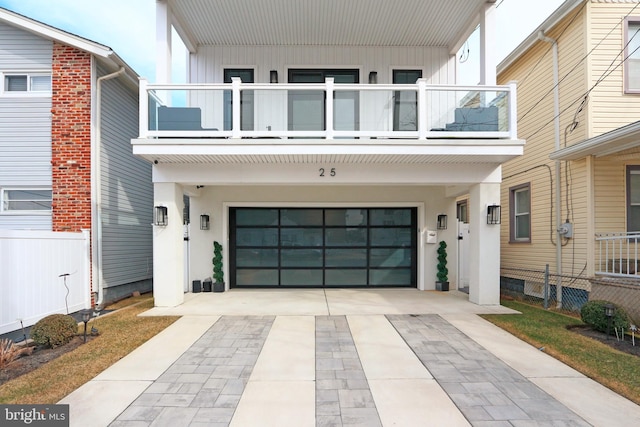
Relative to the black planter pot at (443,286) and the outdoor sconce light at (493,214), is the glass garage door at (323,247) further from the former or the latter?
the outdoor sconce light at (493,214)

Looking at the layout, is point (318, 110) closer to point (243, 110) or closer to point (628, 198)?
point (243, 110)

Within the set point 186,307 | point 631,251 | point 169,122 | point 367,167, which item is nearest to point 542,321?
point 631,251

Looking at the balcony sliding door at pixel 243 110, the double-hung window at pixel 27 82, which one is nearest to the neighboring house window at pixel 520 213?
the balcony sliding door at pixel 243 110

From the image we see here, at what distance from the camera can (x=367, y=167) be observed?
8.27 metres

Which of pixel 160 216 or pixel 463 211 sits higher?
pixel 463 211

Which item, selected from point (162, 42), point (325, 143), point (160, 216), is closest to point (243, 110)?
point (325, 143)

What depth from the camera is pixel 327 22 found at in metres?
9.39

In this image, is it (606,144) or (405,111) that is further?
(405,111)

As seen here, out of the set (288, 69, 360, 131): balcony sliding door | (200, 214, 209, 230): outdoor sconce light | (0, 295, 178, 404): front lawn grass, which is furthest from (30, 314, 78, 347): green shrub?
(288, 69, 360, 131): balcony sliding door

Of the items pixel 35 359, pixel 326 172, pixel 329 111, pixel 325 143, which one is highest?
pixel 329 111

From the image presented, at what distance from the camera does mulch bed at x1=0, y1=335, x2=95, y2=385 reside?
15.3 feet

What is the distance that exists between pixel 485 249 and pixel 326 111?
4.44m

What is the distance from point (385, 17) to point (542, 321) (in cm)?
736

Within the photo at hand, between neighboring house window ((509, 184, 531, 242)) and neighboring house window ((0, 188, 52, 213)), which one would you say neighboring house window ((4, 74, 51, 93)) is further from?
neighboring house window ((509, 184, 531, 242))
